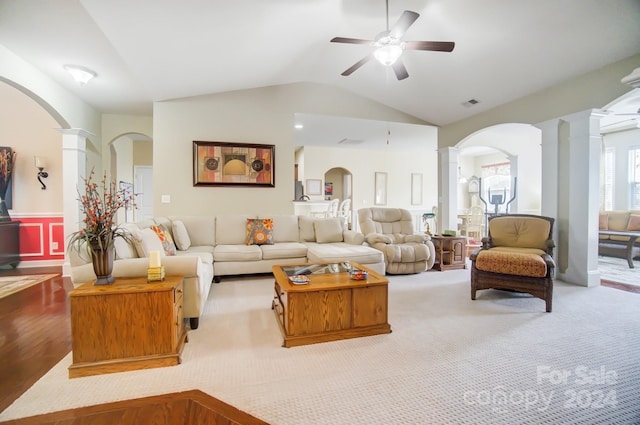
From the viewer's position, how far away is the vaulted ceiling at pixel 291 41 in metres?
2.69

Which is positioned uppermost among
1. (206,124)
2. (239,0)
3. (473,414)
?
(239,0)

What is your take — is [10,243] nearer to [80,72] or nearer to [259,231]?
[80,72]

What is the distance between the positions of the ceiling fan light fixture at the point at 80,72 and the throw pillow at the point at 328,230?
352 cm

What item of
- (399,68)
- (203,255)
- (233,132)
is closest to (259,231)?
(203,255)

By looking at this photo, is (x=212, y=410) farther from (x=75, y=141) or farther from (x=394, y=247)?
(x=75, y=141)

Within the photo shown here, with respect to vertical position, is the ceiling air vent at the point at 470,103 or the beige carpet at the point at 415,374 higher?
the ceiling air vent at the point at 470,103

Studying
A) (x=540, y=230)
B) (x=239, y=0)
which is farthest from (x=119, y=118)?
(x=540, y=230)

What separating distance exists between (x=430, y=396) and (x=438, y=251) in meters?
3.26

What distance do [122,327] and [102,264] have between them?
1.43 ft

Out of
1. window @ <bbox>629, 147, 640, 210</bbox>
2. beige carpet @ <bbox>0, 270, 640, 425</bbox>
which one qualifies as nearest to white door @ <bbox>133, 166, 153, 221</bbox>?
beige carpet @ <bbox>0, 270, 640, 425</bbox>

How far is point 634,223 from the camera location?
5.33 metres

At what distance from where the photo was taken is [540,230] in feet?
11.5

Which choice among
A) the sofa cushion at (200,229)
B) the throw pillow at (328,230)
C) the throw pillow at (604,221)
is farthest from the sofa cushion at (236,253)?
the throw pillow at (604,221)

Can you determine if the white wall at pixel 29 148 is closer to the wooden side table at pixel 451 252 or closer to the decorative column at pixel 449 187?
the wooden side table at pixel 451 252
